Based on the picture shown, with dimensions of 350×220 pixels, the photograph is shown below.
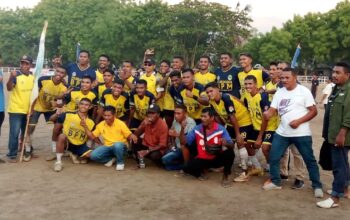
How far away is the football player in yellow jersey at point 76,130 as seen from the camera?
7.00 meters

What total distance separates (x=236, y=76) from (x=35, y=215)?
4268 millimetres

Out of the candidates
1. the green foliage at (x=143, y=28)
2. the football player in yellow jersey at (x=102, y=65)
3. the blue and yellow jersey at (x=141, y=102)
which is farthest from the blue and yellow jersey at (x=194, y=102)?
the green foliage at (x=143, y=28)

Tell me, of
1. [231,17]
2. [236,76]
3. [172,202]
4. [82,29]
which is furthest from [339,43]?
[172,202]

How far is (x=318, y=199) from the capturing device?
17.8ft

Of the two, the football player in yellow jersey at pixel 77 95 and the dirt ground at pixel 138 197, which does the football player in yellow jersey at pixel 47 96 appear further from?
the dirt ground at pixel 138 197

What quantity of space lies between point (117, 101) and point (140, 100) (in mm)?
453

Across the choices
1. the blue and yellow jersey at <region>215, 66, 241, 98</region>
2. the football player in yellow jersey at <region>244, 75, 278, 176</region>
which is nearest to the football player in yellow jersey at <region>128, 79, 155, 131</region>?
the blue and yellow jersey at <region>215, 66, 241, 98</region>

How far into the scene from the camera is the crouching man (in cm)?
612

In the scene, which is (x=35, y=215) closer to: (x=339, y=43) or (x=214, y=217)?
(x=214, y=217)

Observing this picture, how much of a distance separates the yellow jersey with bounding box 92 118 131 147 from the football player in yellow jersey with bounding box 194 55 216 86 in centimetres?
169

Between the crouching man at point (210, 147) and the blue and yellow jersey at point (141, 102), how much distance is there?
142 centimetres

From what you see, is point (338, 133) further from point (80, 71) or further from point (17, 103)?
point (17, 103)

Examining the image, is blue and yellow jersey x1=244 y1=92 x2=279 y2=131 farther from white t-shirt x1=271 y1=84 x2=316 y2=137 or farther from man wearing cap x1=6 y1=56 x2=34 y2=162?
man wearing cap x1=6 y1=56 x2=34 y2=162

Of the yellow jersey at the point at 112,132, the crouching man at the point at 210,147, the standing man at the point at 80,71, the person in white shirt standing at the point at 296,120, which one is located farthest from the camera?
the standing man at the point at 80,71
